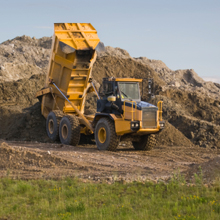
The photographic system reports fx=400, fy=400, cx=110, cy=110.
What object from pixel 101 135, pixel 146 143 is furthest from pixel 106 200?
pixel 146 143

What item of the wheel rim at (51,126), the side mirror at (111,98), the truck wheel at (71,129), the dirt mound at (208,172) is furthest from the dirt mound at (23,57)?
the dirt mound at (208,172)

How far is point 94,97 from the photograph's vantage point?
24.4 meters

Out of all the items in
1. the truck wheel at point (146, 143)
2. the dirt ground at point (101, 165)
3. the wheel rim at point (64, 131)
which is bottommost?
the dirt ground at point (101, 165)

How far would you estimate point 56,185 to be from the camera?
850 centimetres

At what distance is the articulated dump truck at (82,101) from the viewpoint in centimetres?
1360

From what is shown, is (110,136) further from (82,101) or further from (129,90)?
(82,101)

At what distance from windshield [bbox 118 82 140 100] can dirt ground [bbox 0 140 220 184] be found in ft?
6.60

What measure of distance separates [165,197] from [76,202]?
174 cm

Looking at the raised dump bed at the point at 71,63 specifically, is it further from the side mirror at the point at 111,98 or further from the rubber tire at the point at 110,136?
the rubber tire at the point at 110,136

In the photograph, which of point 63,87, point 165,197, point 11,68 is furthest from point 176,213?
point 11,68

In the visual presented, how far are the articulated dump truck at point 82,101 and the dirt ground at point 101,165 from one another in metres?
0.79

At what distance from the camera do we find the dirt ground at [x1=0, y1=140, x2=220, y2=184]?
31.0 ft

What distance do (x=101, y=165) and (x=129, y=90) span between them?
3.65 meters

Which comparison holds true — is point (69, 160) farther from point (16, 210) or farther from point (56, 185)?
point (16, 210)
